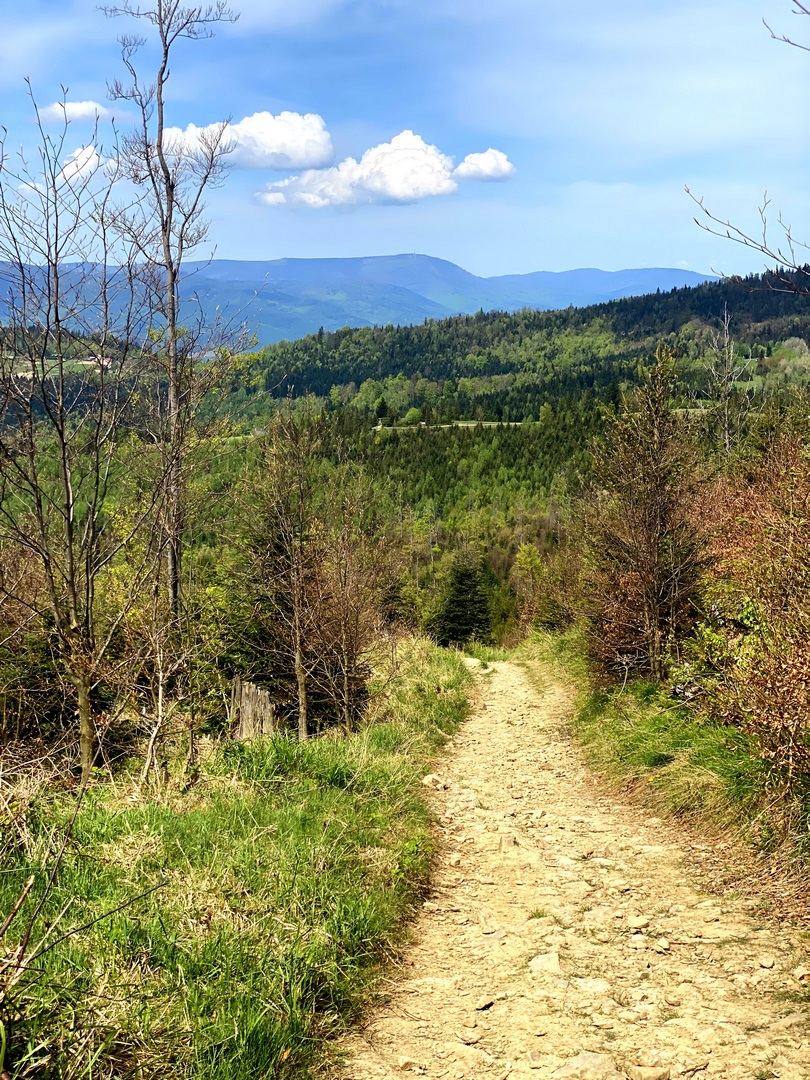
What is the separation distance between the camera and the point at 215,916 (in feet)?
11.2

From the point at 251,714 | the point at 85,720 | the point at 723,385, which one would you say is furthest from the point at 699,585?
the point at 723,385

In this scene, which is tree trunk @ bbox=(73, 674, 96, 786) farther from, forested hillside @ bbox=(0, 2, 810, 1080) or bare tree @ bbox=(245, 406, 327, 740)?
bare tree @ bbox=(245, 406, 327, 740)

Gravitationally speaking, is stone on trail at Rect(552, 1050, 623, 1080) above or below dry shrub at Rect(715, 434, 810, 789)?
below

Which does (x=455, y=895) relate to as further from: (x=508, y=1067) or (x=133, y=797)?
(x=133, y=797)

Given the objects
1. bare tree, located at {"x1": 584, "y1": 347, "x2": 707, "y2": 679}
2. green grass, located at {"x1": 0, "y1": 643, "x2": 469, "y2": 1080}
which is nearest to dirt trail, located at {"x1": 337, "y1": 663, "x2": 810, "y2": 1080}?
green grass, located at {"x1": 0, "y1": 643, "x2": 469, "y2": 1080}

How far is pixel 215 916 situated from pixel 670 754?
4.64 meters

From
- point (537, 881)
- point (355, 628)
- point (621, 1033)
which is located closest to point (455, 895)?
point (537, 881)

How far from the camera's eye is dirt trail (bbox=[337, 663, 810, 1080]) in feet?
9.62

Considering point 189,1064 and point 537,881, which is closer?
point 189,1064

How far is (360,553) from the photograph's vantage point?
12031mm

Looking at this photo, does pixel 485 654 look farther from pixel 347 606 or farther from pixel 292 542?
pixel 347 606

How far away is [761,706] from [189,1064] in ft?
11.6

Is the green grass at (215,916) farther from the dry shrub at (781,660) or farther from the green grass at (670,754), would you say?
the dry shrub at (781,660)

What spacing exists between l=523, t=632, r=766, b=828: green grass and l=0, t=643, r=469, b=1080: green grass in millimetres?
2168
